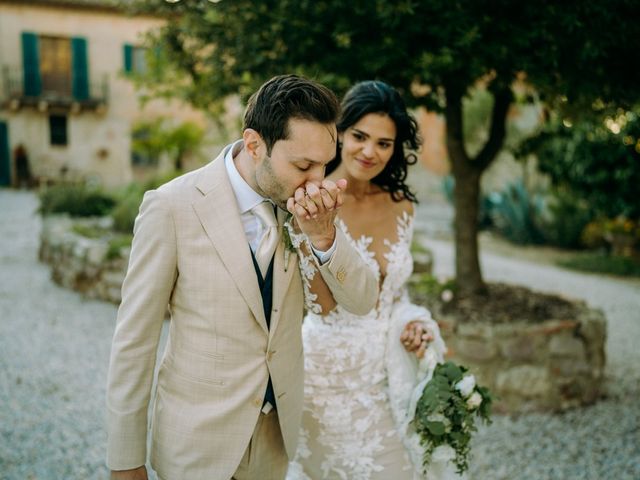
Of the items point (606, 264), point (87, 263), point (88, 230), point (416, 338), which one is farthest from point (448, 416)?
point (606, 264)

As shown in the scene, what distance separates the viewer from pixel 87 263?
323 inches

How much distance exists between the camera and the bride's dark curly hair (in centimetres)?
282

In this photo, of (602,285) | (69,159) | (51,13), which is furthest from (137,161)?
(602,285)

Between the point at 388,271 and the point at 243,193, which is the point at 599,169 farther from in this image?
the point at 243,193

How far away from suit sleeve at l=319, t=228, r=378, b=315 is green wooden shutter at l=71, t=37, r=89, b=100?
23.2m

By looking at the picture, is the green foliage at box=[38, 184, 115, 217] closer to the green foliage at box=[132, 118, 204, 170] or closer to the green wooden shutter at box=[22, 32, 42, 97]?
the green foliage at box=[132, 118, 204, 170]

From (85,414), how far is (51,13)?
21169 millimetres

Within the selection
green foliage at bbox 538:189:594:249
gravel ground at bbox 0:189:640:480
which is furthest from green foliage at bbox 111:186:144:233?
green foliage at bbox 538:189:594:249

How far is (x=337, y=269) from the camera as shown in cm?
206

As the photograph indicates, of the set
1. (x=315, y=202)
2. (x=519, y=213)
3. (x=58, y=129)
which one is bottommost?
(x=519, y=213)

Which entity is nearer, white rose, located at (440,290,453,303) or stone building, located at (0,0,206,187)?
white rose, located at (440,290,453,303)

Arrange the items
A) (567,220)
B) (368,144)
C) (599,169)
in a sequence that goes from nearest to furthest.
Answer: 1. (368,144)
2. (599,169)
3. (567,220)

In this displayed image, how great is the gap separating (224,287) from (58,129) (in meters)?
24.4

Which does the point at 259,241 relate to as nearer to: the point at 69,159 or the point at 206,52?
the point at 206,52
